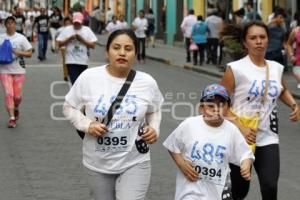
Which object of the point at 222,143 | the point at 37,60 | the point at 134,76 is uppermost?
the point at 134,76

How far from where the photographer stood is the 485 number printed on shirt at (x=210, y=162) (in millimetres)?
5359

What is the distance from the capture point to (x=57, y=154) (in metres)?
10.7

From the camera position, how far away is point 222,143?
5.40 meters

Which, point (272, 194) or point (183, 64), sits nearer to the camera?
point (272, 194)

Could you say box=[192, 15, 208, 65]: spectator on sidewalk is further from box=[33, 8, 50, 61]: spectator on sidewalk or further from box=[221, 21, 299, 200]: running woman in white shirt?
box=[221, 21, 299, 200]: running woman in white shirt

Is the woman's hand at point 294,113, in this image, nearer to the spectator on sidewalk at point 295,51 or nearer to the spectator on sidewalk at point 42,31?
the spectator on sidewalk at point 295,51

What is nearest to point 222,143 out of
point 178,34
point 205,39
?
A: point 205,39

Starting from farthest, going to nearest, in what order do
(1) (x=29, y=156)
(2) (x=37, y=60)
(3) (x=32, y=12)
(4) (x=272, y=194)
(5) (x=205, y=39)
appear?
(3) (x=32, y=12) → (2) (x=37, y=60) → (5) (x=205, y=39) → (1) (x=29, y=156) → (4) (x=272, y=194)

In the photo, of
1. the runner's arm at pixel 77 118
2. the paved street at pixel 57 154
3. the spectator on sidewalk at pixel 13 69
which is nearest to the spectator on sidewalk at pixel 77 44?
the paved street at pixel 57 154

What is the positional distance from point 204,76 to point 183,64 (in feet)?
13.5

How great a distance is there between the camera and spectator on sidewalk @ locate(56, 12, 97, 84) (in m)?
15.1

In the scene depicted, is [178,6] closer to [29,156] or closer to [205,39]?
[205,39]

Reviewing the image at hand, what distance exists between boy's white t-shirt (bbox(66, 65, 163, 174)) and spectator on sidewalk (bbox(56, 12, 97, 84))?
9569 mm

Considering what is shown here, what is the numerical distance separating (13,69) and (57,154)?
106 inches
